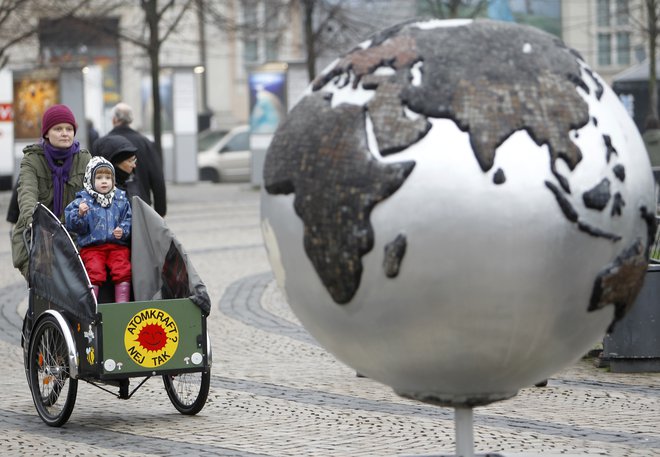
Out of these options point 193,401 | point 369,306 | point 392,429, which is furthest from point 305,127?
point 193,401

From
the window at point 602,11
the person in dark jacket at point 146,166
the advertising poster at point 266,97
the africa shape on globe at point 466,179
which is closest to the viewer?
the africa shape on globe at point 466,179

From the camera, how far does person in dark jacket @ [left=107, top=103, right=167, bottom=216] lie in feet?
37.4

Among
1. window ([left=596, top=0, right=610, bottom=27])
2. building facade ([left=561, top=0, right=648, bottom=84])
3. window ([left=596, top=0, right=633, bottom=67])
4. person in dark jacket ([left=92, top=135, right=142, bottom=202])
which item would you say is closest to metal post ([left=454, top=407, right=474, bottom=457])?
person in dark jacket ([left=92, top=135, right=142, bottom=202])

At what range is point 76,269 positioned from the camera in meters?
7.96

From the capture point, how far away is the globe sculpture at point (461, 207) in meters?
4.66

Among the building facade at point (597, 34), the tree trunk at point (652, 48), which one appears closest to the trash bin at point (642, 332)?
the tree trunk at point (652, 48)

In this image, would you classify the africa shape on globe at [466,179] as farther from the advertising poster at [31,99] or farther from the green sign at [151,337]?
the advertising poster at [31,99]

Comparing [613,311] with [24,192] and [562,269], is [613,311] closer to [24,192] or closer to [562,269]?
[562,269]

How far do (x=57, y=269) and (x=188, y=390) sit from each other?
3.32 feet

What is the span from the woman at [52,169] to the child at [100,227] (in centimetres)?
42

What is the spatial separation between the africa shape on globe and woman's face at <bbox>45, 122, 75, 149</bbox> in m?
4.00

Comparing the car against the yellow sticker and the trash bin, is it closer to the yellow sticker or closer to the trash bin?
the trash bin

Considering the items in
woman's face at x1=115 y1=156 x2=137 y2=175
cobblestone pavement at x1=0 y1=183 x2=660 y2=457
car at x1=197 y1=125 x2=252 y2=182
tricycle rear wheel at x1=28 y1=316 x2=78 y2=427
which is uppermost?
woman's face at x1=115 y1=156 x2=137 y2=175

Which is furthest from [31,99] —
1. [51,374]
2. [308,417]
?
[308,417]
